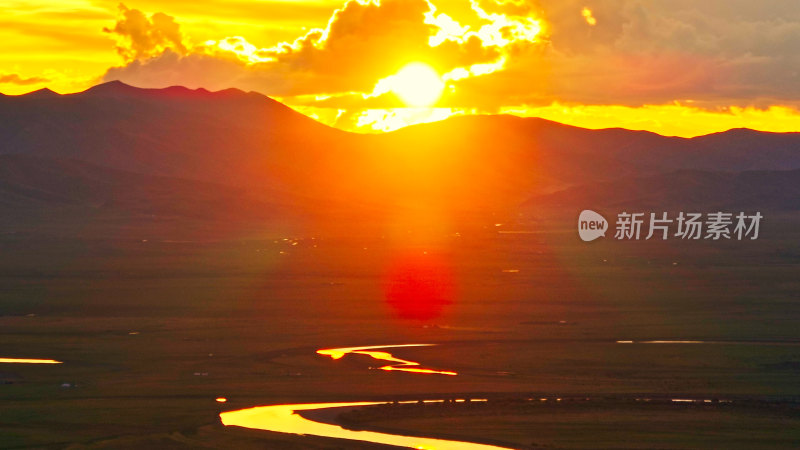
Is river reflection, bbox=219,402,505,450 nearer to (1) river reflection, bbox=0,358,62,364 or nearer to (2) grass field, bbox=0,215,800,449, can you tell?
(2) grass field, bbox=0,215,800,449

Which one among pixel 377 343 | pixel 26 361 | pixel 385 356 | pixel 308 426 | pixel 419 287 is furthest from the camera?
pixel 419 287

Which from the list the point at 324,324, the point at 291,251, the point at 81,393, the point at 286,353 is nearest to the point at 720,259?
the point at 291,251

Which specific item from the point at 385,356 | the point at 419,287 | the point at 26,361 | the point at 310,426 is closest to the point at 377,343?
the point at 385,356

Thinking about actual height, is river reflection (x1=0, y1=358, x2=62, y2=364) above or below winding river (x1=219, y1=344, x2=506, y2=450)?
above

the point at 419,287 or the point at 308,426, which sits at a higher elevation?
the point at 419,287

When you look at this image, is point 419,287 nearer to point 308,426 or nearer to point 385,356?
point 385,356

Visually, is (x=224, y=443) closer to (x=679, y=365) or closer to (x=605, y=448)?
(x=605, y=448)

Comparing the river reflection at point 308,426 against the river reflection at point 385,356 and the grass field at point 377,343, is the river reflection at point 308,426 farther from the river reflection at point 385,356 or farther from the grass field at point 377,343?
the river reflection at point 385,356

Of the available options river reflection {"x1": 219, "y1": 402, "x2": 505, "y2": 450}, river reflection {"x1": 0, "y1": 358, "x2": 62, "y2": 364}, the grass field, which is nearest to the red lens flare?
the grass field
